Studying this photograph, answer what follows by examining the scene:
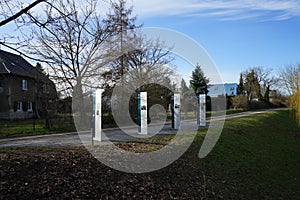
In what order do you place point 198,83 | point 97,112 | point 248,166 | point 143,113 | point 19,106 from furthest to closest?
point 198,83 < point 19,106 < point 143,113 < point 248,166 < point 97,112

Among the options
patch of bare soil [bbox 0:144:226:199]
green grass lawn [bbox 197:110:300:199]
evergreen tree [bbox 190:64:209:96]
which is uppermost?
evergreen tree [bbox 190:64:209:96]

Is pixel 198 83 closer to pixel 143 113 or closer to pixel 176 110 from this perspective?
pixel 176 110

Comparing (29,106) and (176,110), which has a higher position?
(29,106)

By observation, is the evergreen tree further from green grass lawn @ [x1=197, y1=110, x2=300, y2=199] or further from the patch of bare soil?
the patch of bare soil

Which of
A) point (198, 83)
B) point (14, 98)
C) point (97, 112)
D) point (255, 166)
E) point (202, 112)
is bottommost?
point (255, 166)

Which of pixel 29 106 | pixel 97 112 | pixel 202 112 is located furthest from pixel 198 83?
pixel 97 112

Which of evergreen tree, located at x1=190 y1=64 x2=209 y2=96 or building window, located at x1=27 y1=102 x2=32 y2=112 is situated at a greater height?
evergreen tree, located at x1=190 y1=64 x2=209 y2=96

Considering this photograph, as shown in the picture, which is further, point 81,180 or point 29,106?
point 29,106

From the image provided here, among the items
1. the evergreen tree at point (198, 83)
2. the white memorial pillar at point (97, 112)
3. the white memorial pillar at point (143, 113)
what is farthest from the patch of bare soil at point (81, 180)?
the evergreen tree at point (198, 83)

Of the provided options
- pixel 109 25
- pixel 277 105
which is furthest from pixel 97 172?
pixel 277 105

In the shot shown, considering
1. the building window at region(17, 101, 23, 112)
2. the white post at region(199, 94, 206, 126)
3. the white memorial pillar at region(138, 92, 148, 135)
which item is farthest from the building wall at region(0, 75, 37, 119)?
the white memorial pillar at region(138, 92, 148, 135)

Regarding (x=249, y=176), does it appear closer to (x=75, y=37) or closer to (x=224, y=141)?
(x=224, y=141)

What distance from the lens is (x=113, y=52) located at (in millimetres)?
17266

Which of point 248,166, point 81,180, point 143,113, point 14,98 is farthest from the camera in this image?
point 14,98
